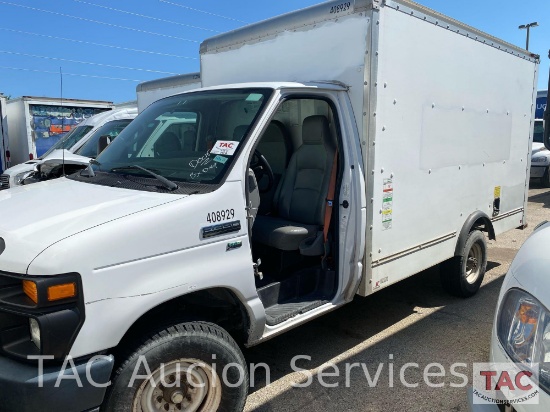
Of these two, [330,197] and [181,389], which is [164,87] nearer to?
[330,197]

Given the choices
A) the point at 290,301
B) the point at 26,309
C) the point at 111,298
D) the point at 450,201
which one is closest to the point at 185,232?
the point at 111,298

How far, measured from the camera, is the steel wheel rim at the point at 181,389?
2461mm

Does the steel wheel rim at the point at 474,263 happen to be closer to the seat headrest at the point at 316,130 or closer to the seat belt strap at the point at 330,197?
the seat belt strap at the point at 330,197

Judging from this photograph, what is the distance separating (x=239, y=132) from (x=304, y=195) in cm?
102

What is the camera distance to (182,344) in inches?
98.7

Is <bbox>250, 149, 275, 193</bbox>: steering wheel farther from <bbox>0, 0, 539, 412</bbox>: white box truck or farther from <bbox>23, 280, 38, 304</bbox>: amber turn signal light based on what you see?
<bbox>23, 280, 38, 304</bbox>: amber turn signal light

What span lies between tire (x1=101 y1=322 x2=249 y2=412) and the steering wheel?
4.95 feet

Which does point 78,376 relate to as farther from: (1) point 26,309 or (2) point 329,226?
(2) point 329,226

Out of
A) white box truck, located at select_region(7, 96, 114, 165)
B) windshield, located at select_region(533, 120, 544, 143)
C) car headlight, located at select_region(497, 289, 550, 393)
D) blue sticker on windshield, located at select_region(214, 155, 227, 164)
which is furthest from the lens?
white box truck, located at select_region(7, 96, 114, 165)

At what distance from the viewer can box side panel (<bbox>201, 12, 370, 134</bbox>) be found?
3547 millimetres

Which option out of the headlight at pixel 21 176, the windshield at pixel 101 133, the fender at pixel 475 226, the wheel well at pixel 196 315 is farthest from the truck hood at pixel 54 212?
the windshield at pixel 101 133

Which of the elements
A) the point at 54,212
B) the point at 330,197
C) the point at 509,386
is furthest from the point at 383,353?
the point at 54,212

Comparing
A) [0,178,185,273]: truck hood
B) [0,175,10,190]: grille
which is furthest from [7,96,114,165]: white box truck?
[0,178,185,273]: truck hood

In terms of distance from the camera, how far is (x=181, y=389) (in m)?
2.60
